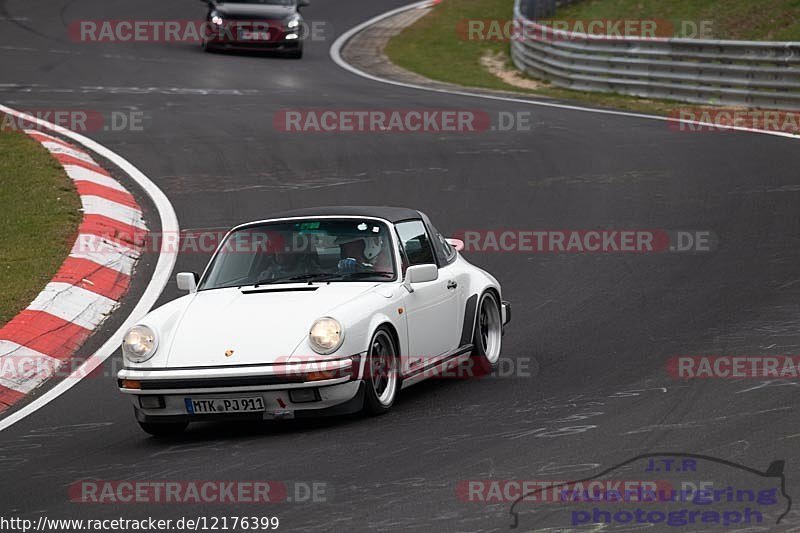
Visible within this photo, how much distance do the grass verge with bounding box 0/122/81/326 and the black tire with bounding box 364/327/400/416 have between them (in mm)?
3564

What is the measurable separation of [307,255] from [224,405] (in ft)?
4.72

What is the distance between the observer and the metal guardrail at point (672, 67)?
19797 millimetres

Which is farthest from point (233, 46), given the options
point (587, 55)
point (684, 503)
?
point (684, 503)

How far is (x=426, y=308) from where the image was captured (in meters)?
8.69

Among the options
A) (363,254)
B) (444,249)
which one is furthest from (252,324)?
(444,249)

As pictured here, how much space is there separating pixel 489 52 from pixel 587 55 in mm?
5962

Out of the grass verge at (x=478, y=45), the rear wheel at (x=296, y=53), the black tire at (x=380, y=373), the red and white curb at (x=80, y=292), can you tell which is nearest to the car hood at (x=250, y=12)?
the rear wheel at (x=296, y=53)

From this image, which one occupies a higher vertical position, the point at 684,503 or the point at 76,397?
the point at 684,503

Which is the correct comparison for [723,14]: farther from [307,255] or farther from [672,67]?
[307,255]

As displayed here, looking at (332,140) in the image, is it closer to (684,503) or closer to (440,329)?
(440,329)

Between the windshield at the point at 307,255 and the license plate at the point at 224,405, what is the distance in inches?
45.3

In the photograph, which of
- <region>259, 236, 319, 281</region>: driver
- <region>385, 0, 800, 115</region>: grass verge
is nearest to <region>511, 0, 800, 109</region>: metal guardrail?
<region>385, 0, 800, 115</region>: grass verge

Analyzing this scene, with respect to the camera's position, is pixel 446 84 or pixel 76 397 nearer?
pixel 76 397

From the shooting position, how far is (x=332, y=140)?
18031mm
